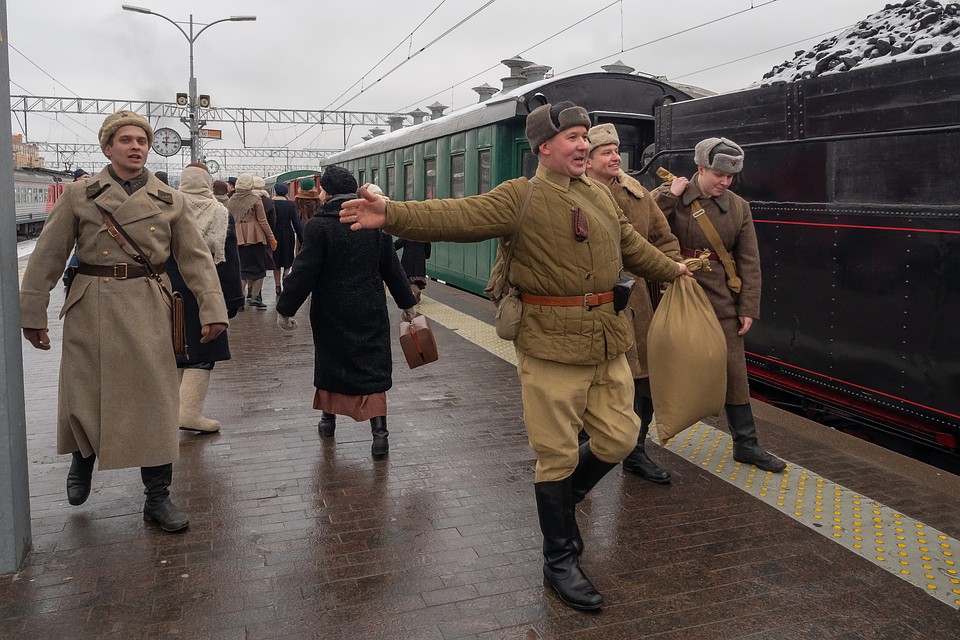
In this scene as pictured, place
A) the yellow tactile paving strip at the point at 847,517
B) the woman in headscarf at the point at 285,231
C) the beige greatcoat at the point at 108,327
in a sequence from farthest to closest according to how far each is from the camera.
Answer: the woman in headscarf at the point at 285,231 → the beige greatcoat at the point at 108,327 → the yellow tactile paving strip at the point at 847,517

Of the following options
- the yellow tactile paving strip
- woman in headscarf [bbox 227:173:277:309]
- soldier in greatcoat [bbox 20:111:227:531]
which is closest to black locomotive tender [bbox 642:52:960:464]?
the yellow tactile paving strip

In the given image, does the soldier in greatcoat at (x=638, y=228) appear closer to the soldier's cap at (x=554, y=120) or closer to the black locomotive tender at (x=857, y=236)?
the soldier's cap at (x=554, y=120)

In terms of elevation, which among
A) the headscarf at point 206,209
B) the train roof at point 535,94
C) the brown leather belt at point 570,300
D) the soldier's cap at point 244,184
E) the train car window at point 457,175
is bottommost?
the brown leather belt at point 570,300

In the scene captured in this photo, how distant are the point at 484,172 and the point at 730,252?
256 inches

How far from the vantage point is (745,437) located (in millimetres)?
4785

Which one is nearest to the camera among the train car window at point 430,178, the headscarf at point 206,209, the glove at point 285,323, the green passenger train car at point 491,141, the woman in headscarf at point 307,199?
the glove at point 285,323

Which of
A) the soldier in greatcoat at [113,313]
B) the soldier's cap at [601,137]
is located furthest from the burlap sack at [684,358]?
the soldier in greatcoat at [113,313]

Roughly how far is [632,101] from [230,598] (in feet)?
26.2

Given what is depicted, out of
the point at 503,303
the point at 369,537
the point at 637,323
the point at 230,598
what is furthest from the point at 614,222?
the point at 230,598

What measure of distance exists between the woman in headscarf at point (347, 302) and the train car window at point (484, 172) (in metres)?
5.83

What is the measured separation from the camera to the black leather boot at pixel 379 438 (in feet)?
16.4

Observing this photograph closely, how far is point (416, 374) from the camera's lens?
23.7 feet

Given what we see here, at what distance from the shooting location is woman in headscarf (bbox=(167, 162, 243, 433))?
5.24 metres

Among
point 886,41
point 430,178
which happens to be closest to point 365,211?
point 886,41
